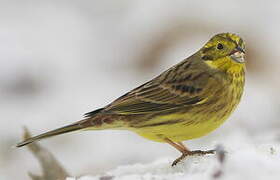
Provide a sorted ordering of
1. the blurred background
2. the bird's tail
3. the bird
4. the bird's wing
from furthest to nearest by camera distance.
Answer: the blurred background, the bird's wing, the bird's tail, the bird

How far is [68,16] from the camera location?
1314 centimetres

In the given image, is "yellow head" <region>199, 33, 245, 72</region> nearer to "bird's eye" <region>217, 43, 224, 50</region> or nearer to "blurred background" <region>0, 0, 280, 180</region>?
"bird's eye" <region>217, 43, 224, 50</region>

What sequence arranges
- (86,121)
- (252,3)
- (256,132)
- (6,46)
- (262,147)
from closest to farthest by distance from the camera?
(262,147) < (86,121) < (256,132) < (6,46) < (252,3)

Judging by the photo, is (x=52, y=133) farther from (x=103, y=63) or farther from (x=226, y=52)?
(x=103, y=63)

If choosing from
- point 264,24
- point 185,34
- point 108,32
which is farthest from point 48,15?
point 264,24

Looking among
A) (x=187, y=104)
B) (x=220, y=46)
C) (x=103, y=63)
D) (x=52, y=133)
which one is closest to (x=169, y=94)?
(x=187, y=104)

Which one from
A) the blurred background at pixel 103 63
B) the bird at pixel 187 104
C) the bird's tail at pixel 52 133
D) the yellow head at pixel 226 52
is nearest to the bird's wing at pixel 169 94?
the bird at pixel 187 104

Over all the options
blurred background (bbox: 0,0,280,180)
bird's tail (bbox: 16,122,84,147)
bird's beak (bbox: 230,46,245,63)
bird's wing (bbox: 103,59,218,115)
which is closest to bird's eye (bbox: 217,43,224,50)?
bird's beak (bbox: 230,46,245,63)

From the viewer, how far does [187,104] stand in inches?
245

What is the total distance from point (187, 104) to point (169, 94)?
25 cm

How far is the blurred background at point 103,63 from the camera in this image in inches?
360

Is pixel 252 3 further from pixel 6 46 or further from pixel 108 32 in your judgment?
pixel 6 46

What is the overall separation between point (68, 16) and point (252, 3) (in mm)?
2856

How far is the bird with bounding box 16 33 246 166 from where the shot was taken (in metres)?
6.04
